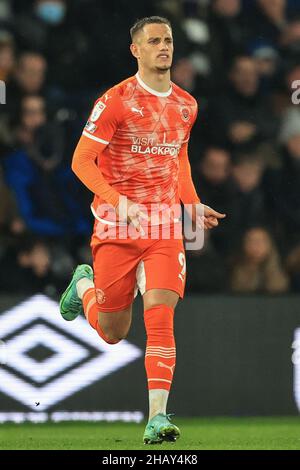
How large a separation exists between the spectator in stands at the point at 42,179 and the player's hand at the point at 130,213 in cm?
229

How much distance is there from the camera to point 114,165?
278 inches

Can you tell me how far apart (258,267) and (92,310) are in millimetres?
2337

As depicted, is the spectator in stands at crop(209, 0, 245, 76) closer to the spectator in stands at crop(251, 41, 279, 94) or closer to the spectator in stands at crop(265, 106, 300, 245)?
the spectator in stands at crop(251, 41, 279, 94)

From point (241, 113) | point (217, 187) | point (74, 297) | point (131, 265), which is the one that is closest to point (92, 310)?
point (74, 297)

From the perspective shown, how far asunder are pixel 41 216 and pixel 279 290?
6.45 feet

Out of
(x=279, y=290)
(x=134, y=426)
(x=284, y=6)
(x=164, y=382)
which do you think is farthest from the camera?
(x=284, y=6)

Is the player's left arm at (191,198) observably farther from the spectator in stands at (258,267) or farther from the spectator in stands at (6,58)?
the spectator in stands at (6,58)

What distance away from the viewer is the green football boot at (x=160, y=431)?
6375 mm

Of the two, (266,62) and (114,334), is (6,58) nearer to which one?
(266,62)

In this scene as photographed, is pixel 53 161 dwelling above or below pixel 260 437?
above

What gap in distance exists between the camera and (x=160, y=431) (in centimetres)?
640

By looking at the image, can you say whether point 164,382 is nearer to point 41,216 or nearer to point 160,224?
point 160,224

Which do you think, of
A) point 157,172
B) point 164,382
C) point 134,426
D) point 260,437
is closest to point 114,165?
point 157,172

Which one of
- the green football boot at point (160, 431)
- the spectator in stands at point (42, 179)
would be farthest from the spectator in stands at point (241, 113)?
the green football boot at point (160, 431)
